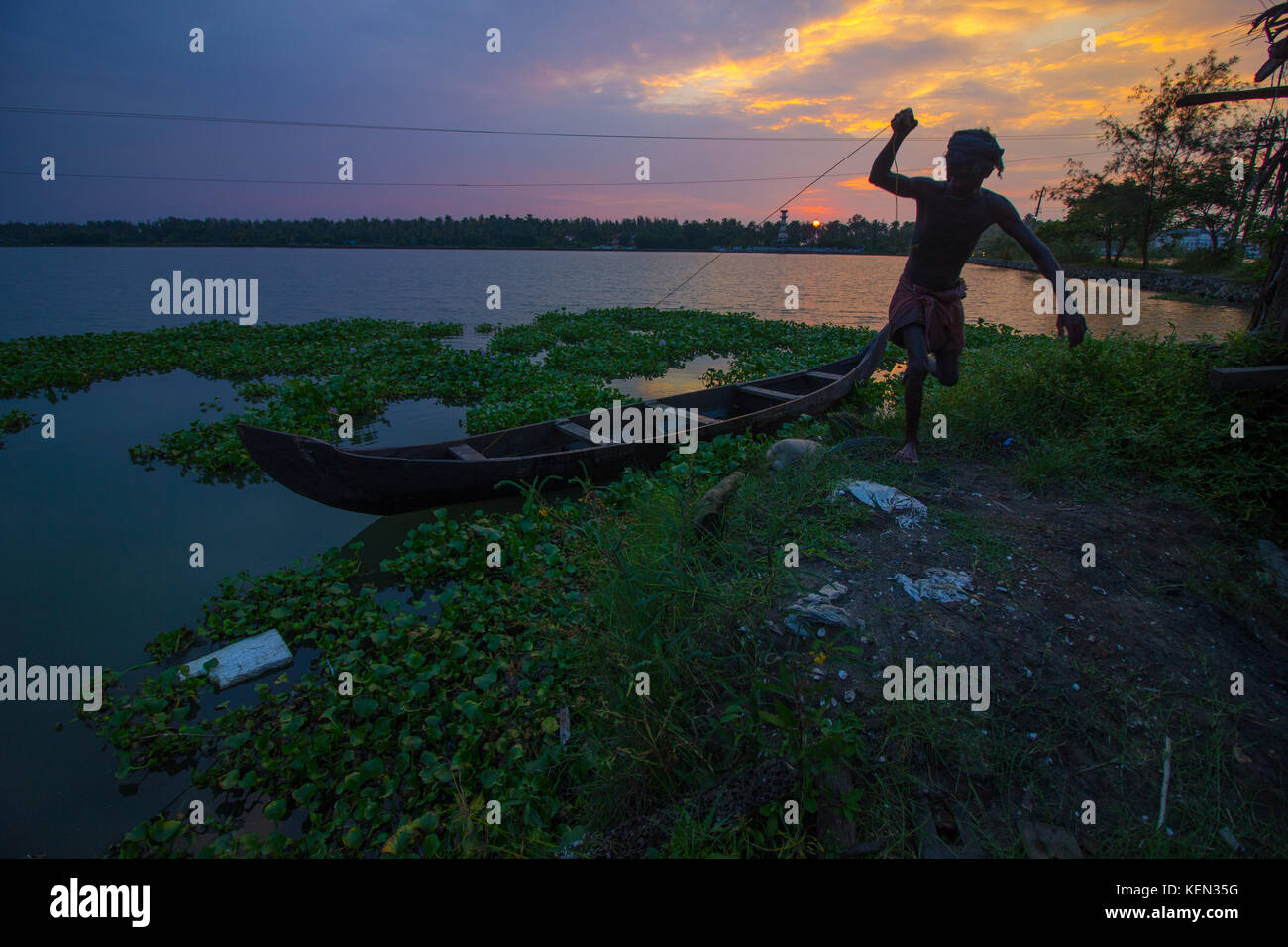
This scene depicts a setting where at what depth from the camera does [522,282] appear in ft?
119

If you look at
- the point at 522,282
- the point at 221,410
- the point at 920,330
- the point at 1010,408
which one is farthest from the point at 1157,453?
the point at 522,282

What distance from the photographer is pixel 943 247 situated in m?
4.87

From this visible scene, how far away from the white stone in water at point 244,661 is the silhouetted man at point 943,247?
4.78 metres

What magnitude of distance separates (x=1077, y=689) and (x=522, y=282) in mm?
37042

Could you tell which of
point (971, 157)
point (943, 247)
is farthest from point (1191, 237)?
point (971, 157)

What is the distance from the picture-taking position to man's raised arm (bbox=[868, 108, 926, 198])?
14.4 ft

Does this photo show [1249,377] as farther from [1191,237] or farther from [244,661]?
[1191,237]

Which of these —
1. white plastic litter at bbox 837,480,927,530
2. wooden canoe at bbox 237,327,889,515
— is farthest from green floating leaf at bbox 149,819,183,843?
white plastic litter at bbox 837,480,927,530

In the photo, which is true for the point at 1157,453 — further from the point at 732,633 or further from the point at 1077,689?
the point at 732,633

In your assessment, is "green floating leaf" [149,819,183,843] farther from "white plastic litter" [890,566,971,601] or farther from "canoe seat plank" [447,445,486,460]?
"white plastic litter" [890,566,971,601]

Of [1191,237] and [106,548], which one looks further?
[1191,237]

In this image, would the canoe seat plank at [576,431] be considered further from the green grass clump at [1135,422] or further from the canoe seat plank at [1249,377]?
the canoe seat plank at [1249,377]

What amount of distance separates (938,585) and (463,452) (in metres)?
4.31

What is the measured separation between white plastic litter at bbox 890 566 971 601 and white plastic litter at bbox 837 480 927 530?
55 cm
